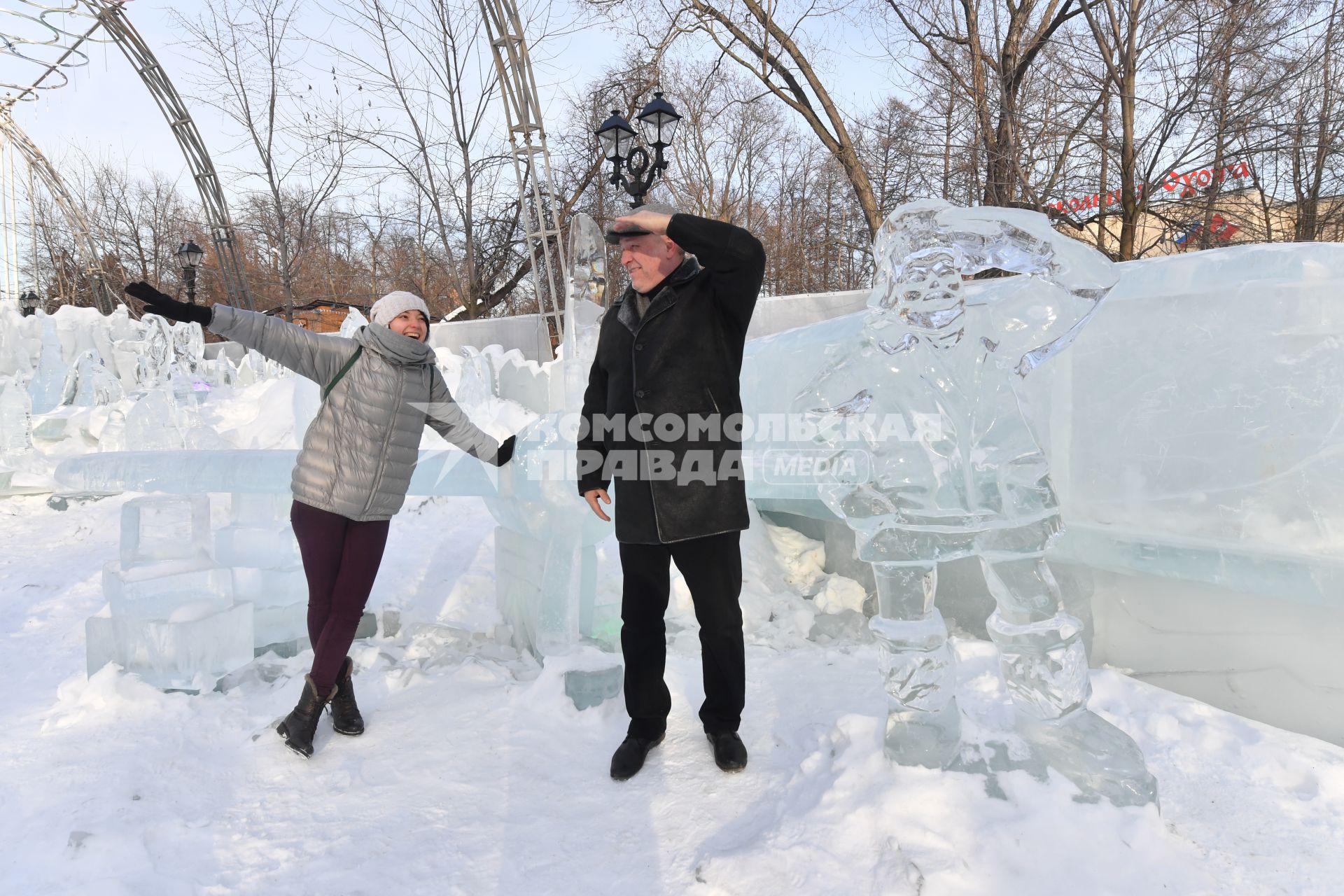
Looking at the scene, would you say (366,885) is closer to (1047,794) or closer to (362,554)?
(362,554)

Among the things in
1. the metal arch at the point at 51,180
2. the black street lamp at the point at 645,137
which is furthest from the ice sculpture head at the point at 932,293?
the metal arch at the point at 51,180

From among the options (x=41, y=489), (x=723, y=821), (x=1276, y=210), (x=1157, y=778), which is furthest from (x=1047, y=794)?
(x=1276, y=210)

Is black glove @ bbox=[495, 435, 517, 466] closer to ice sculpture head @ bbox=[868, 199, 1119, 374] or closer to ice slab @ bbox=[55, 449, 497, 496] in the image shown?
ice slab @ bbox=[55, 449, 497, 496]

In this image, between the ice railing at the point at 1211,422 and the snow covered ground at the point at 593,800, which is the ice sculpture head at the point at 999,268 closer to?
the ice railing at the point at 1211,422

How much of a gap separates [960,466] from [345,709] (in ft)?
6.92

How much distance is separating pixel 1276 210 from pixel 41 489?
1341 centimetres

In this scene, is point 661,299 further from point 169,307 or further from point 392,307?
point 169,307

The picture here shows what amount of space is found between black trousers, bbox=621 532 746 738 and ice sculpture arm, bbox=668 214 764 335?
680 mm

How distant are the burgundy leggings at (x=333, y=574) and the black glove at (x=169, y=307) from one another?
2.17 feet

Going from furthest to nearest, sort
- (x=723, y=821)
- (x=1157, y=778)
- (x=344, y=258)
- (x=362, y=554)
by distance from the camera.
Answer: (x=344, y=258) → (x=362, y=554) → (x=1157, y=778) → (x=723, y=821)

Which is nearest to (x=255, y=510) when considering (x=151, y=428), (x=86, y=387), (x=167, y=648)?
(x=167, y=648)

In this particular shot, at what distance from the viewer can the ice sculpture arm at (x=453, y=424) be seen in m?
2.79

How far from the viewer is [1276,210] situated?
30.9 feet

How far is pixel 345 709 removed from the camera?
2.62 m
